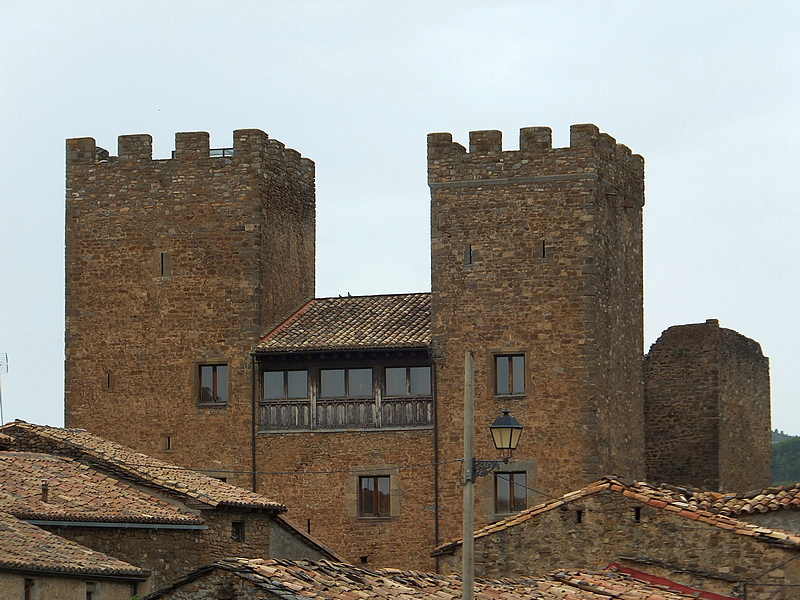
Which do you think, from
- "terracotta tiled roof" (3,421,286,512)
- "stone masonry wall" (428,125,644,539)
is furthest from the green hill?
"terracotta tiled roof" (3,421,286,512)

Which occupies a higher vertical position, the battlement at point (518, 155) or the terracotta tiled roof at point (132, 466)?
the battlement at point (518, 155)

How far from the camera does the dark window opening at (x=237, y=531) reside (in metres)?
34.9

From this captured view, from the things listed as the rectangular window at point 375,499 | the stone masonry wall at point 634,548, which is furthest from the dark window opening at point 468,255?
the stone masonry wall at point 634,548

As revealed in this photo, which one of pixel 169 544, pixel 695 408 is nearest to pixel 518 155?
pixel 695 408

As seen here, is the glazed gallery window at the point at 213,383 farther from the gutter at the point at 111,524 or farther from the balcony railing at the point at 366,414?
the gutter at the point at 111,524

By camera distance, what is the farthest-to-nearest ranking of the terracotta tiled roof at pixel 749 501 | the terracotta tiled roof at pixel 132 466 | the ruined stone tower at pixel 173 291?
1. the ruined stone tower at pixel 173 291
2. the terracotta tiled roof at pixel 132 466
3. the terracotta tiled roof at pixel 749 501

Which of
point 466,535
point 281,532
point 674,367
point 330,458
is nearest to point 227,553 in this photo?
point 281,532

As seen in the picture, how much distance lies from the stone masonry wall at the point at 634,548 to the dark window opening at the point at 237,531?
18.9 feet

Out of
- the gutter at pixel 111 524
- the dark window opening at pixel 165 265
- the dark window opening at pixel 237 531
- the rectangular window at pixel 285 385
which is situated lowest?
the dark window opening at pixel 237 531

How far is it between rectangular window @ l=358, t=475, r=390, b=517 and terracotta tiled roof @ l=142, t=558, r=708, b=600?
11.8m

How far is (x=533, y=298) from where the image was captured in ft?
133

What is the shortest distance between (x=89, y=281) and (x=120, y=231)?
1.35 meters

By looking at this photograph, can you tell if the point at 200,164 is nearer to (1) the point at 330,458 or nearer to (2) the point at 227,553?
(1) the point at 330,458

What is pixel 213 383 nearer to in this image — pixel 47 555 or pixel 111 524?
pixel 111 524
